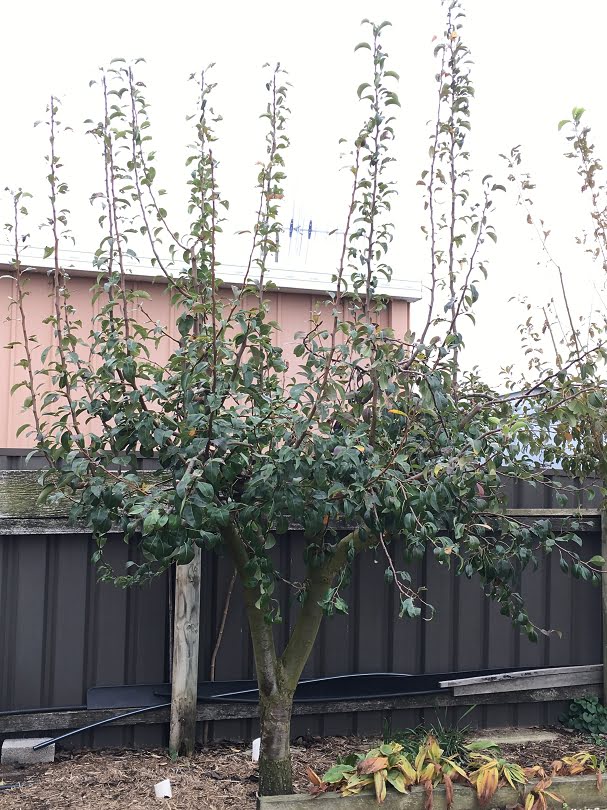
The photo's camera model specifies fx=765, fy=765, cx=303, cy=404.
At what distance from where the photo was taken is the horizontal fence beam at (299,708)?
3.53 m

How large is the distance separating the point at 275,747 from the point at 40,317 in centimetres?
320

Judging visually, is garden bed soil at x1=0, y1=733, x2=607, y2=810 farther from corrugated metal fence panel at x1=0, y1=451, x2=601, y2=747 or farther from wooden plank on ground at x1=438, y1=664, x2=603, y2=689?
wooden plank on ground at x1=438, y1=664, x2=603, y2=689

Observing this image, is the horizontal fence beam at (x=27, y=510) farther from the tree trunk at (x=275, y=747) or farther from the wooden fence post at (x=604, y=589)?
the tree trunk at (x=275, y=747)

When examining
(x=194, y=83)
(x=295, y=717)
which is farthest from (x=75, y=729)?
(x=194, y=83)

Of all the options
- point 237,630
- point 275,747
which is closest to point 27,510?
point 237,630

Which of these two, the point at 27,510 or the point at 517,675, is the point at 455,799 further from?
the point at 27,510

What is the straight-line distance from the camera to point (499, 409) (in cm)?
318

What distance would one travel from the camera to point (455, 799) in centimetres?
273

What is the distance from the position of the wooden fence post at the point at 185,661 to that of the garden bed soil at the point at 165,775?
0.13 metres

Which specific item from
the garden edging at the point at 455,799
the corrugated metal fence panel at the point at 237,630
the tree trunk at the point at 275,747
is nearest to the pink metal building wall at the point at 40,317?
the corrugated metal fence panel at the point at 237,630

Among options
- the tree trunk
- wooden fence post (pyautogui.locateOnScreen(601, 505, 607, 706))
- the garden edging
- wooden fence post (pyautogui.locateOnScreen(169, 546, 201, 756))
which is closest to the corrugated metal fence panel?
wooden fence post (pyautogui.locateOnScreen(601, 505, 607, 706))

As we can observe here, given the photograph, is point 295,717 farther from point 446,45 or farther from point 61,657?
point 446,45

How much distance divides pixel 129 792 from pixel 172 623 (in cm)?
80

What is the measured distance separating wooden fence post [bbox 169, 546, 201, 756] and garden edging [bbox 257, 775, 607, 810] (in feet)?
3.45
